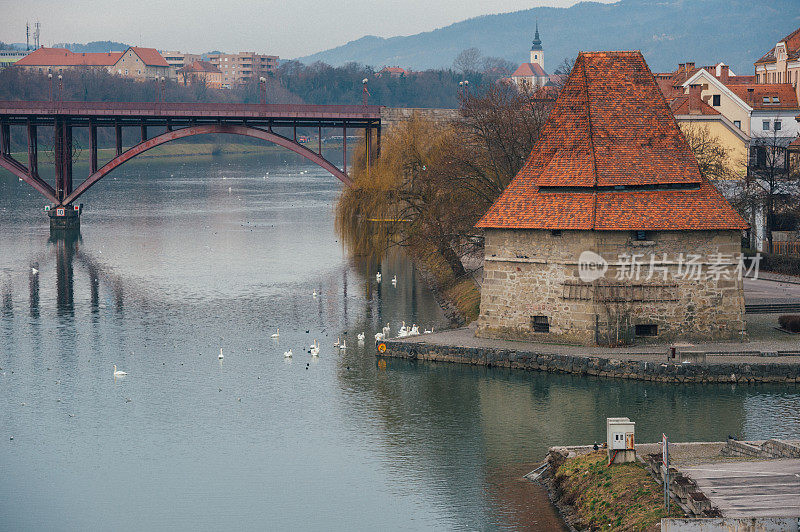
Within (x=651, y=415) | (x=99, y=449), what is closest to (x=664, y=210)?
(x=651, y=415)

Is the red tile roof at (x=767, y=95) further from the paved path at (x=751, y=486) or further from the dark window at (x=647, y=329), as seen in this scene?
the paved path at (x=751, y=486)

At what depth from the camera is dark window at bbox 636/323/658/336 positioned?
1331 inches

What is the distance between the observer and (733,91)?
7319cm

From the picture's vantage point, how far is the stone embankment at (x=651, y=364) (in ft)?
104

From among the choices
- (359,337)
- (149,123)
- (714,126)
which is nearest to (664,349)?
(359,337)

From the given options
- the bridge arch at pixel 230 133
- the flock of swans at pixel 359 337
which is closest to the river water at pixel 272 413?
the flock of swans at pixel 359 337

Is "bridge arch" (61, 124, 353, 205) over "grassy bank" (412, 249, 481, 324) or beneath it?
over

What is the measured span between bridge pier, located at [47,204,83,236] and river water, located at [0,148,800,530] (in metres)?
21.0

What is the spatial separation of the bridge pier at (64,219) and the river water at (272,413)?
2101cm

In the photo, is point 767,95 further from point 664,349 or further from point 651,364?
point 651,364

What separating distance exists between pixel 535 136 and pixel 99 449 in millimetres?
21780

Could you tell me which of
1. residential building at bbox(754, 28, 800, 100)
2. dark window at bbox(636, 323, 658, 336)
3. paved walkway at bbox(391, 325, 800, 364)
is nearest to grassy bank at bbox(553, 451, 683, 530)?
paved walkway at bbox(391, 325, 800, 364)

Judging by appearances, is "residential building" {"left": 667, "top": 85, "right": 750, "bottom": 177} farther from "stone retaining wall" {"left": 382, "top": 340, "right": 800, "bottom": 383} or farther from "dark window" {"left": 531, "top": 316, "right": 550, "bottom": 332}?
"stone retaining wall" {"left": 382, "top": 340, "right": 800, "bottom": 383}

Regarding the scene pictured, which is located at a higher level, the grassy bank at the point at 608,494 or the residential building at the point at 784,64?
the residential building at the point at 784,64
